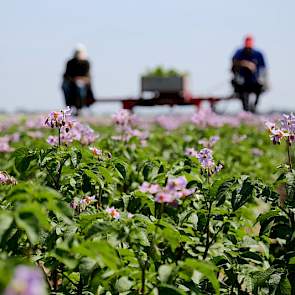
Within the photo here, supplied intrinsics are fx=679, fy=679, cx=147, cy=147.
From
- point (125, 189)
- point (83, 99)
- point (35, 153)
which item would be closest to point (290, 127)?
point (35, 153)

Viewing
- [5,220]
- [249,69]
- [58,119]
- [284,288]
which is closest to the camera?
[5,220]

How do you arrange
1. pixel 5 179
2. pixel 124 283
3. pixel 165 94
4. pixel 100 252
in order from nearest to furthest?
pixel 100 252 → pixel 124 283 → pixel 5 179 → pixel 165 94

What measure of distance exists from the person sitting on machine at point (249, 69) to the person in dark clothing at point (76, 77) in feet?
12.8

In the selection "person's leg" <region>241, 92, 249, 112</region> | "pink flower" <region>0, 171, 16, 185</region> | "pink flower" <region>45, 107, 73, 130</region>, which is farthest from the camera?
"person's leg" <region>241, 92, 249, 112</region>

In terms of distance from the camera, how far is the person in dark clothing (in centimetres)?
1758

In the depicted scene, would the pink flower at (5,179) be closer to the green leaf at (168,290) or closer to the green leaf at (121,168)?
the green leaf at (121,168)

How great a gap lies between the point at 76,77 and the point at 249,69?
4.48 m

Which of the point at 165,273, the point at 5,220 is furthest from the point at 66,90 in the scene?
the point at 5,220

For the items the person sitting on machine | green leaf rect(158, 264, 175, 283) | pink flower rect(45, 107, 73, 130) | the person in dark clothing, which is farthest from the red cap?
green leaf rect(158, 264, 175, 283)

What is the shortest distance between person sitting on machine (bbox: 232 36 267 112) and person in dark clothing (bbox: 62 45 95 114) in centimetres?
389

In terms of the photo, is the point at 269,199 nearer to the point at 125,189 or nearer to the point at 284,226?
the point at 284,226

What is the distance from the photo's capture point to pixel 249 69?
1748 cm

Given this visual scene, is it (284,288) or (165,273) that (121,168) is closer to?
(284,288)

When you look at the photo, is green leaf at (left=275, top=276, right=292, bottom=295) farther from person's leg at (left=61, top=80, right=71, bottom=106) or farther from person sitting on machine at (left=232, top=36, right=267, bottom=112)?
person's leg at (left=61, top=80, right=71, bottom=106)
